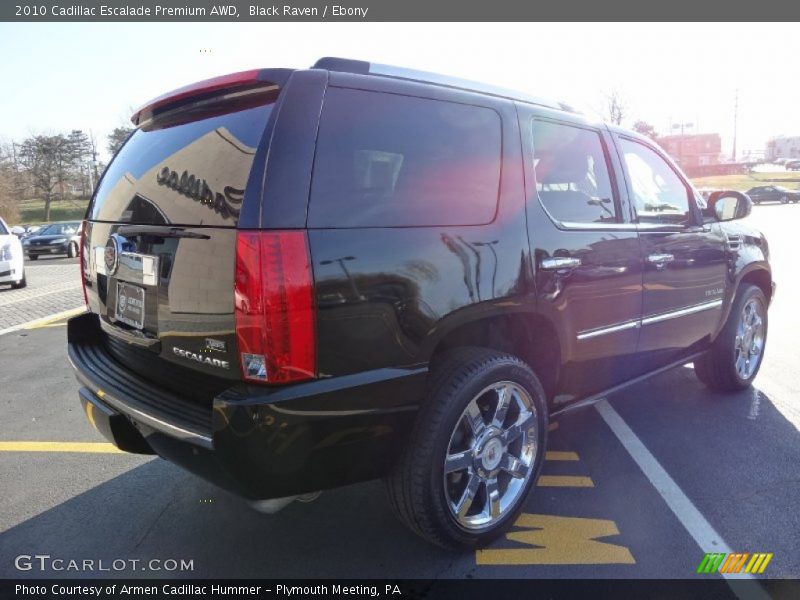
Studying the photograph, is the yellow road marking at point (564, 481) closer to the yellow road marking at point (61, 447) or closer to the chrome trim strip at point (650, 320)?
the chrome trim strip at point (650, 320)

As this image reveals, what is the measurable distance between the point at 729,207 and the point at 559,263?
2180 millimetres

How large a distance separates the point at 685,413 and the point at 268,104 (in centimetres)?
355

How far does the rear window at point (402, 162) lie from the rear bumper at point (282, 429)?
605 millimetres

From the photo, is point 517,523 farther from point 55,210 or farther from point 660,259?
point 55,210

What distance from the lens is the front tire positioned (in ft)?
7.62

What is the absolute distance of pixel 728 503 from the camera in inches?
115

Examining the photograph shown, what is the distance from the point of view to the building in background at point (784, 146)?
97250mm

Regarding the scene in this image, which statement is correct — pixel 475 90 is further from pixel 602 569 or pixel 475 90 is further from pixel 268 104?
pixel 602 569

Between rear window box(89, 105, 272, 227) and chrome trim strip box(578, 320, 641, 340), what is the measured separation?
187 cm

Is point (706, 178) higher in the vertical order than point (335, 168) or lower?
higher

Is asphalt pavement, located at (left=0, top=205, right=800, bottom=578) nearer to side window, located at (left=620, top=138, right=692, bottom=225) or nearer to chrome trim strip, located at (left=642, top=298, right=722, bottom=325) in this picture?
chrome trim strip, located at (left=642, top=298, right=722, bottom=325)

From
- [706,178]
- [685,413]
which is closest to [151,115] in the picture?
[685,413]

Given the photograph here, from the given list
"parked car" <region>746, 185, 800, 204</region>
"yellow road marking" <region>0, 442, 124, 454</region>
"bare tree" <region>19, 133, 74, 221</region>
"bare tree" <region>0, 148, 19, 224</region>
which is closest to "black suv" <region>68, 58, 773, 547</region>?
"yellow road marking" <region>0, 442, 124, 454</region>

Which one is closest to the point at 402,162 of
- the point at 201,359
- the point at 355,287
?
the point at 355,287
